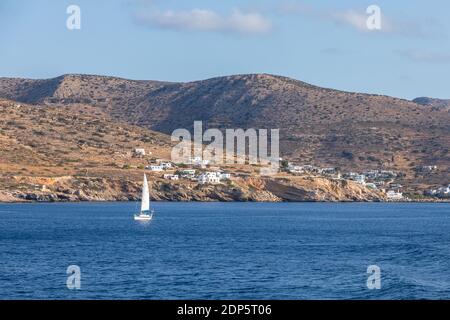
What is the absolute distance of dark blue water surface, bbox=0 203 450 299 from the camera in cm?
4212

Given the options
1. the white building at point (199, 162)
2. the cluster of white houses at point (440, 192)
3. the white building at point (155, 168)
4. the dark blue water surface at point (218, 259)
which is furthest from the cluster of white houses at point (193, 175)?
the dark blue water surface at point (218, 259)

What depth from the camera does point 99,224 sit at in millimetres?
94438

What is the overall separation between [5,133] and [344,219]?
77336mm

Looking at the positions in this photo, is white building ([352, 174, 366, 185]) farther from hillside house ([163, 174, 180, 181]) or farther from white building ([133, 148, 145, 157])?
white building ([133, 148, 145, 157])

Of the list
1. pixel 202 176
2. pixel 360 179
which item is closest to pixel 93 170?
pixel 202 176

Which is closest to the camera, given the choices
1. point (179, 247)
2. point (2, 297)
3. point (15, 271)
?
point (2, 297)

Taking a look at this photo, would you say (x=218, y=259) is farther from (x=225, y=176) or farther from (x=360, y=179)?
(x=360, y=179)

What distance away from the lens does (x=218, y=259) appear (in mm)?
56844

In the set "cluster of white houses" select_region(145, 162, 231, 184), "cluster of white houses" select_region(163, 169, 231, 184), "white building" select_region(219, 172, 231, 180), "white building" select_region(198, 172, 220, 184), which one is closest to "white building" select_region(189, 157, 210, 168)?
"cluster of white houses" select_region(145, 162, 231, 184)

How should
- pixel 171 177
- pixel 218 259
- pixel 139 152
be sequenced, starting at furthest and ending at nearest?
pixel 139 152 → pixel 171 177 → pixel 218 259

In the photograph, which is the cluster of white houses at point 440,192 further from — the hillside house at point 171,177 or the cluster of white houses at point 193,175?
the hillside house at point 171,177

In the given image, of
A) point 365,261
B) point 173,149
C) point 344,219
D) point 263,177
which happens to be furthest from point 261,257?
point 173,149

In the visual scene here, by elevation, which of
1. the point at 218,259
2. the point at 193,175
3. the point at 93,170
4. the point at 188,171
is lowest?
the point at 218,259
